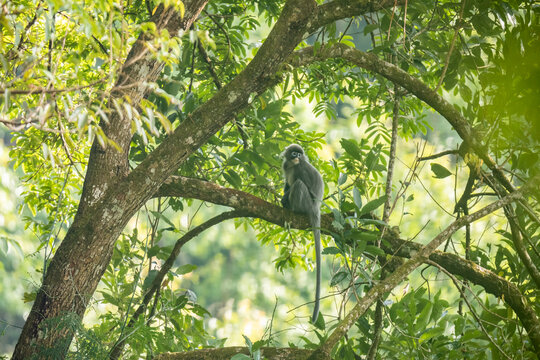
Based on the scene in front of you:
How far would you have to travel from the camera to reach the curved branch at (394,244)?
2414 mm

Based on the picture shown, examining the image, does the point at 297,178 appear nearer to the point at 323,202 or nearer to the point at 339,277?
the point at 323,202

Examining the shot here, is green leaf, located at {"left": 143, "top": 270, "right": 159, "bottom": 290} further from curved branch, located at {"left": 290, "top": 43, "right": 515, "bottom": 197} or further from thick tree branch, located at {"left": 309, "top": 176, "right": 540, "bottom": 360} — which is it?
curved branch, located at {"left": 290, "top": 43, "right": 515, "bottom": 197}

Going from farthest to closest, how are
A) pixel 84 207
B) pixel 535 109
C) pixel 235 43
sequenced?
pixel 235 43
pixel 84 207
pixel 535 109

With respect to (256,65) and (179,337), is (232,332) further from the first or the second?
(256,65)

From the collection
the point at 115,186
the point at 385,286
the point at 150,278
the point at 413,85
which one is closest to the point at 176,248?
the point at 150,278

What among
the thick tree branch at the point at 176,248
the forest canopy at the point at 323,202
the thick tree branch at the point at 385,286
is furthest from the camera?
the thick tree branch at the point at 176,248

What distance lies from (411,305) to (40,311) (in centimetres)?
158

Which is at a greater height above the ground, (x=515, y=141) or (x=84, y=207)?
(x=515, y=141)

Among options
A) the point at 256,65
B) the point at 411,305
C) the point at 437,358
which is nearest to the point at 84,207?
the point at 256,65

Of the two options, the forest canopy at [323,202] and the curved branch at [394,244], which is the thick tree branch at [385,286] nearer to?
the forest canopy at [323,202]

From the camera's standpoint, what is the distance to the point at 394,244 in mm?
2768

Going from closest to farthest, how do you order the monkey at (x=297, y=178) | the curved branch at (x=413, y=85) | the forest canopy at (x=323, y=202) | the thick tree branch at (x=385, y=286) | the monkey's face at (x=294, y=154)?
1. the thick tree branch at (x=385, y=286)
2. the forest canopy at (x=323, y=202)
3. the curved branch at (x=413, y=85)
4. the monkey at (x=297, y=178)
5. the monkey's face at (x=294, y=154)

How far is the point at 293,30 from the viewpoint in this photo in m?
2.35

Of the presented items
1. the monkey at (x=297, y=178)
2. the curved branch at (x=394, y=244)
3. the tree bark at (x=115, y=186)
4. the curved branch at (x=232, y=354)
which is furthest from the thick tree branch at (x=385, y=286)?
the monkey at (x=297, y=178)
